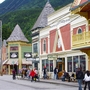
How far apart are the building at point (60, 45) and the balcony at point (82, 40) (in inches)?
174

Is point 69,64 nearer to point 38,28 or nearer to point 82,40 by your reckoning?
point 82,40

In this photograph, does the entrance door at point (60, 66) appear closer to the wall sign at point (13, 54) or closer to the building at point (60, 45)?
the building at point (60, 45)

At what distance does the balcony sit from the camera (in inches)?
1149

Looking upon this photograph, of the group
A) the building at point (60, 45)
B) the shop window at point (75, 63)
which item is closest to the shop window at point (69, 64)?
the building at point (60, 45)

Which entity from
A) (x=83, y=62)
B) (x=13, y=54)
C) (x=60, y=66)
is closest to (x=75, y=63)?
(x=83, y=62)

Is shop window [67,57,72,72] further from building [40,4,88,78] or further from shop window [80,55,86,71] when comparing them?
shop window [80,55,86,71]

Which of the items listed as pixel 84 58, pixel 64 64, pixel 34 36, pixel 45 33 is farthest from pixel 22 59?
pixel 84 58

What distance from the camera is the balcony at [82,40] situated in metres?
29.2

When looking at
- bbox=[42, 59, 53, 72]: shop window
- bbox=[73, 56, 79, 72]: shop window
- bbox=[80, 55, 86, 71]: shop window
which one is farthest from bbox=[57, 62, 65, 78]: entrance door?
bbox=[80, 55, 86, 71]: shop window

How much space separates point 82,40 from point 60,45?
1494cm

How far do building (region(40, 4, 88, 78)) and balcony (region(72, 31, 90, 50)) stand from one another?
4.42 metres

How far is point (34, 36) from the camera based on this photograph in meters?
57.2

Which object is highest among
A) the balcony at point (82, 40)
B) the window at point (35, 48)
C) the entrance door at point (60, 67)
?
the window at point (35, 48)

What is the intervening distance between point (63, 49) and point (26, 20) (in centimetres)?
9605
